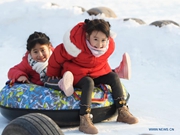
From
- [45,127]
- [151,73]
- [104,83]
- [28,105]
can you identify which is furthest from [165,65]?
[45,127]

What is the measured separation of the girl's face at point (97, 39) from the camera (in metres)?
4.32

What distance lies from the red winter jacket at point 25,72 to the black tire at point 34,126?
5.52ft

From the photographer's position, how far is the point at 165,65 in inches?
291

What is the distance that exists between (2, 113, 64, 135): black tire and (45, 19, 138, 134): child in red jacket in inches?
45.8

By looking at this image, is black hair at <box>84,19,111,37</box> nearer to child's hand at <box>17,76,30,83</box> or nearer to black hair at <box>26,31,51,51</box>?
black hair at <box>26,31,51,51</box>

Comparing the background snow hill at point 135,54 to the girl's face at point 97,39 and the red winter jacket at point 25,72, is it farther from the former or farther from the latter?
the girl's face at point 97,39

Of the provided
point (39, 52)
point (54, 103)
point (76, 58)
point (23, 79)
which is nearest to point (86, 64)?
point (76, 58)

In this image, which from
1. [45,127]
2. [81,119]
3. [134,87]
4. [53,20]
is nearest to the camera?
[45,127]

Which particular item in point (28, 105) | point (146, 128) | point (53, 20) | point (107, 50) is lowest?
point (146, 128)

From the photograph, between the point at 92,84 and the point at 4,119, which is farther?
the point at 4,119

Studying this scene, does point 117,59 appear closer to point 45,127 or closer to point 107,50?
point 107,50

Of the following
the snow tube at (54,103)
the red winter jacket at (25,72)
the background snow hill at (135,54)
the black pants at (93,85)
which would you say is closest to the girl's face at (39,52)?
the red winter jacket at (25,72)

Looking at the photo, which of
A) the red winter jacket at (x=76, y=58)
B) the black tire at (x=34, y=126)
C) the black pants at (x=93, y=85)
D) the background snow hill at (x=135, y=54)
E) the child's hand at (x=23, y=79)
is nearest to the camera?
the black tire at (x=34, y=126)

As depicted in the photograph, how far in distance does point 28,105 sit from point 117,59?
3.73 meters
